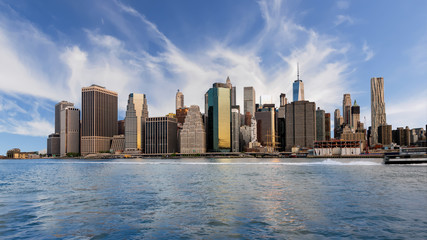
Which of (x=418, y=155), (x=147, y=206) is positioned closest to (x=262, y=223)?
(x=147, y=206)

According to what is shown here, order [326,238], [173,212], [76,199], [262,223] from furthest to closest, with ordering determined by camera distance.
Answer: [76,199], [173,212], [262,223], [326,238]

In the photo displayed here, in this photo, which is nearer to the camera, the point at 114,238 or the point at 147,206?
the point at 114,238

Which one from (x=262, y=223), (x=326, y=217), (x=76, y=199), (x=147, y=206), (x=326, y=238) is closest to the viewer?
(x=326, y=238)

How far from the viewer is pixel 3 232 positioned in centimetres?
2398

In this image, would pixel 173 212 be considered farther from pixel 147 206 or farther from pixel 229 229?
pixel 229 229

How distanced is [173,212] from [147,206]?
15.5 ft

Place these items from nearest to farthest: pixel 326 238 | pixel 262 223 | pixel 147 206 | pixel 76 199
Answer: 1. pixel 326 238
2. pixel 262 223
3. pixel 147 206
4. pixel 76 199

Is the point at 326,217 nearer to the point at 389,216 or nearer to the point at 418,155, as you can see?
the point at 389,216

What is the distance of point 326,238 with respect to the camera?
21484 mm

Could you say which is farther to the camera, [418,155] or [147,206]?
[418,155]

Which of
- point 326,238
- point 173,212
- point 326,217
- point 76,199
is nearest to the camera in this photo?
point 326,238

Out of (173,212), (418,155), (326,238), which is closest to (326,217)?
(326,238)

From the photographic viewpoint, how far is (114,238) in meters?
21.8

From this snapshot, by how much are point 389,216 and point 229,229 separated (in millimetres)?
14939
